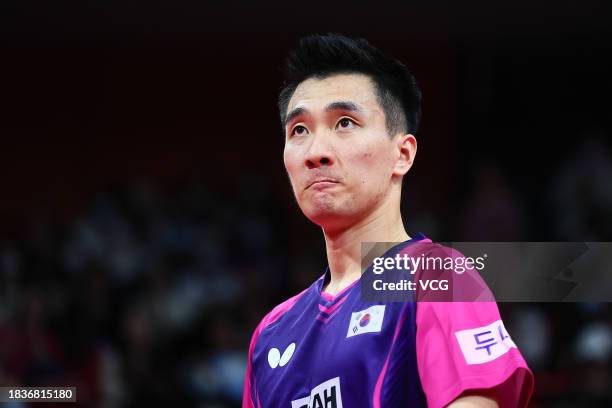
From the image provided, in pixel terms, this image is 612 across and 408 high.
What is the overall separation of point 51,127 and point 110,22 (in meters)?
1.63

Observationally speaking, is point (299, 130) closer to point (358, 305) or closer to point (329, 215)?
point (329, 215)

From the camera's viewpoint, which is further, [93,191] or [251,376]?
[93,191]

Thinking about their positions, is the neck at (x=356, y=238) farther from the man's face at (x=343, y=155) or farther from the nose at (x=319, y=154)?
the nose at (x=319, y=154)

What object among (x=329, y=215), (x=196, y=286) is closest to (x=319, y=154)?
(x=329, y=215)

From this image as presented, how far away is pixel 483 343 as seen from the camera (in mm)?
2686

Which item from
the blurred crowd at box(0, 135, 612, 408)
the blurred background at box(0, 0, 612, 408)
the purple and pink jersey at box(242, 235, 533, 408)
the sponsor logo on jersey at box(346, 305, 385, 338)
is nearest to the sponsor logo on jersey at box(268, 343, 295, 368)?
the purple and pink jersey at box(242, 235, 533, 408)

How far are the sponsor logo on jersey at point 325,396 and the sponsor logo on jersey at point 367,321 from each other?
161 mm

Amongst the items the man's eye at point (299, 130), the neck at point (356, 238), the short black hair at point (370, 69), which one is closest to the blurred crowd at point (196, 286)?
the neck at point (356, 238)

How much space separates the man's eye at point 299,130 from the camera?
3.36m

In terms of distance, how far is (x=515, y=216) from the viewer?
9.26 m

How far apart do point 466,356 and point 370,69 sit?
1.18 m

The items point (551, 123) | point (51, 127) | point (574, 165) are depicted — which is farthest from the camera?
point (51, 127)

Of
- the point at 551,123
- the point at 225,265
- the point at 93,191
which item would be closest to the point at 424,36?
the point at 551,123

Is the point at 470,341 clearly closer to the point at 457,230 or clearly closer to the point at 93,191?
the point at 457,230
